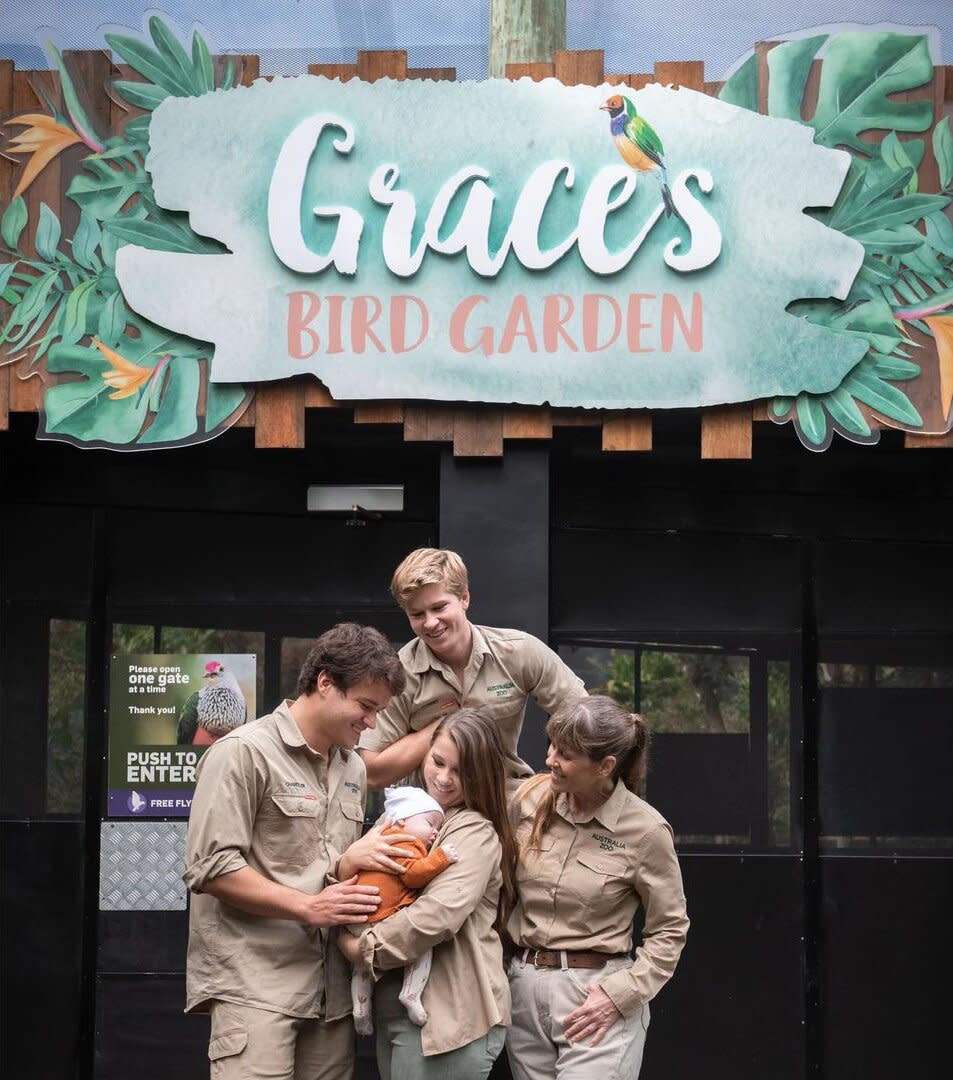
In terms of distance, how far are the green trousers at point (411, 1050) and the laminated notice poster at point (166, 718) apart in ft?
10.9

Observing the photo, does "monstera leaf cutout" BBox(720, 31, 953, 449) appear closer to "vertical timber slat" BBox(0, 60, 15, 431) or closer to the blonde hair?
the blonde hair

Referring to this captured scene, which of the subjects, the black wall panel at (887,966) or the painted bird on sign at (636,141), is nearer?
the painted bird on sign at (636,141)

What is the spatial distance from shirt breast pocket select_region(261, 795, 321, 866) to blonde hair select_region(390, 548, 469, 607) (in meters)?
0.82

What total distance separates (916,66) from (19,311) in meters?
3.85

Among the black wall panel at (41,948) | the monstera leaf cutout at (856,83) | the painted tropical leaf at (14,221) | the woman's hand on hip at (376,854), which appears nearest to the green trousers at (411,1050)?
the woman's hand on hip at (376,854)

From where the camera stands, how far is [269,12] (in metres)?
6.41

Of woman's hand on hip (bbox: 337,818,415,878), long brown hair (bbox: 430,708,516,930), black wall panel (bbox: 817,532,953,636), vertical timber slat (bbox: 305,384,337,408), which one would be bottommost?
woman's hand on hip (bbox: 337,818,415,878)

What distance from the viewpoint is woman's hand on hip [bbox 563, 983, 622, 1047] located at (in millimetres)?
3822

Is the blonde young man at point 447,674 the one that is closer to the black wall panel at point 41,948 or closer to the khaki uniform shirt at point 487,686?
the khaki uniform shirt at point 487,686

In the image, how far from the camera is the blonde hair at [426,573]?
436 centimetres

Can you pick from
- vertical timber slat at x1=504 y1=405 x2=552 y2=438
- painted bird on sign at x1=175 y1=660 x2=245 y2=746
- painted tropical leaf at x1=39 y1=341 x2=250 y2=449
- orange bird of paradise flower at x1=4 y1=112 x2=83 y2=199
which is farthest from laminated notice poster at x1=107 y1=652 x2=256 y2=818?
orange bird of paradise flower at x1=4 y1=112 x2=83 y2=199

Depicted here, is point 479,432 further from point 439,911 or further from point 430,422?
point 439,911

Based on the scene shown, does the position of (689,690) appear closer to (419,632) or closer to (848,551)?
(848,551)

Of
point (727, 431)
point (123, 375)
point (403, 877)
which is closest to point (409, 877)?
point (403, 877)
